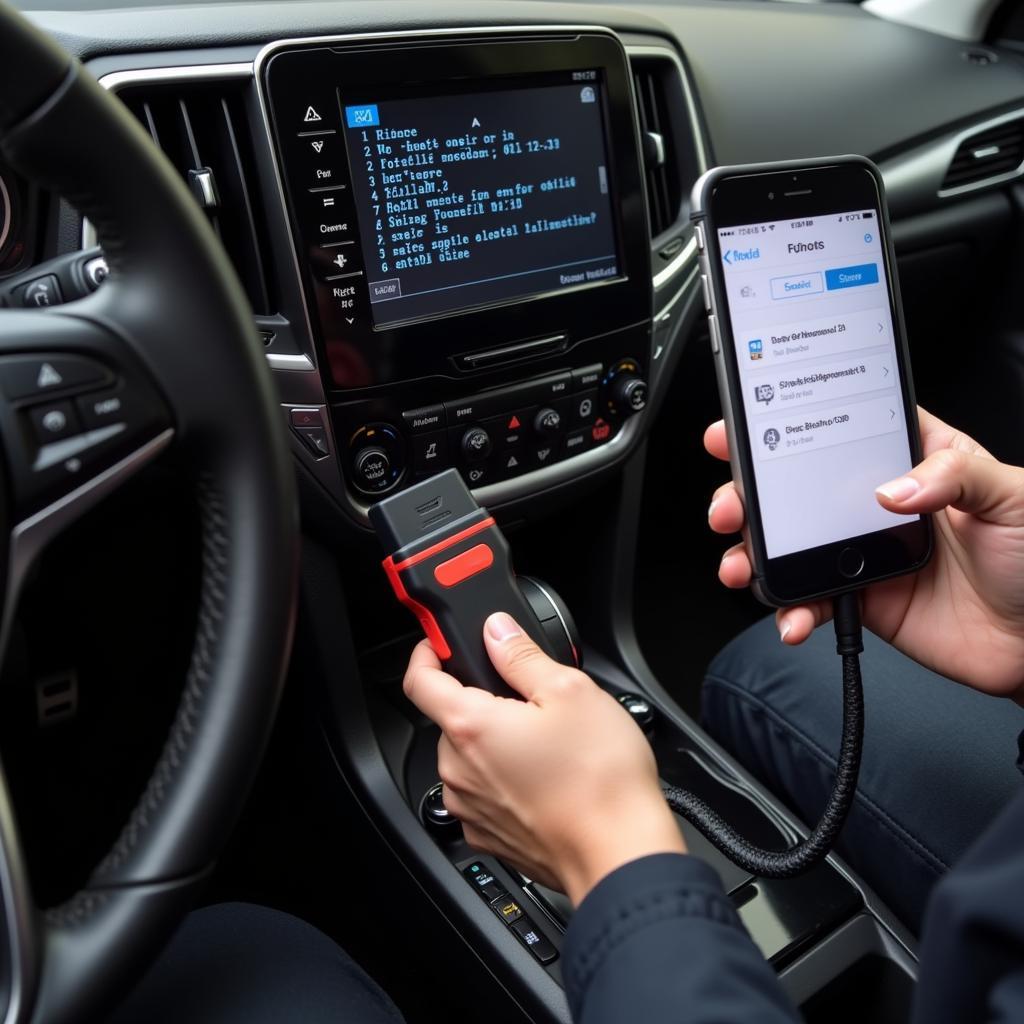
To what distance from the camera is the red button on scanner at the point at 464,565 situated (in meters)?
0.74

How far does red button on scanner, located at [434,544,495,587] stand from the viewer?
29.3 inches

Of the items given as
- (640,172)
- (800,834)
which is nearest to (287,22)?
(640,172)

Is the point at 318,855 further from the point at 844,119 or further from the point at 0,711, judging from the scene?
the point at 844,119

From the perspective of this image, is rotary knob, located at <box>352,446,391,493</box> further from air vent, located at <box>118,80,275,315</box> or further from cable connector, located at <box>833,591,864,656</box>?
cable connector, located at <box>833,591,864,656</box>

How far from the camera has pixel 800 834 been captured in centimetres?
105

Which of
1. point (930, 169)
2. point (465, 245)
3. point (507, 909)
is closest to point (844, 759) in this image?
point (507, 909)

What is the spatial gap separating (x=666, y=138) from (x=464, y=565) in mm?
695

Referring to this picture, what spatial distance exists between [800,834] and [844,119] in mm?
957

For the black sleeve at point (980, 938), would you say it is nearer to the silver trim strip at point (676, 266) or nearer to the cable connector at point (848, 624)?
the cable connector at point (848, 624)

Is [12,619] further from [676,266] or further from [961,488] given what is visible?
[676,266]

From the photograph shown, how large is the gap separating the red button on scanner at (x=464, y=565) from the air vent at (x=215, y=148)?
0.33 m

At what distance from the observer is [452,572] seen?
2.45 ft

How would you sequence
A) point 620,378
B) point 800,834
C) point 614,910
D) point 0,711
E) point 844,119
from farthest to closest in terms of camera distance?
1. point 844,119
2. point 620,378
3. point 800,834
4. point 0,711
5. point 614,910

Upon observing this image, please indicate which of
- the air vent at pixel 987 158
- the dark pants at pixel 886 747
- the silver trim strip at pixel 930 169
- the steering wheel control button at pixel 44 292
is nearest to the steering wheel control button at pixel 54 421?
the steering wheel control button at pixel 44 292
